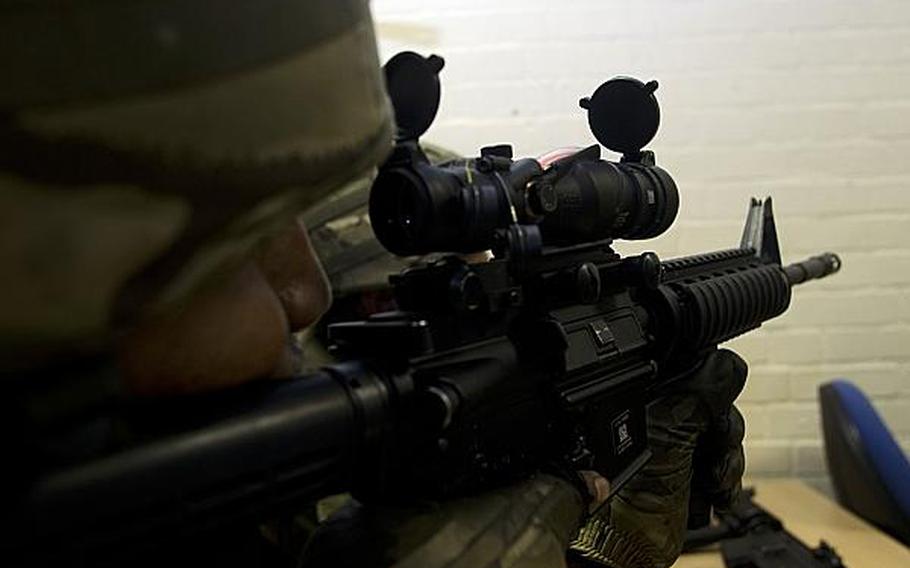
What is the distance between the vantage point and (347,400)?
590 mm

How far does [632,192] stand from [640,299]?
4.8 inches

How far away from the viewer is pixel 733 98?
7.72 feet

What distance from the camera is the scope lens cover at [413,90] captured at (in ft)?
2.50

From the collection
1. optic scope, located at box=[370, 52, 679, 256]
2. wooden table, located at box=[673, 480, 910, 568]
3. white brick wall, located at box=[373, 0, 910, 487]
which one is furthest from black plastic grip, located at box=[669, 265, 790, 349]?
white brick wall, located at box=[373, 0, 910, 487]

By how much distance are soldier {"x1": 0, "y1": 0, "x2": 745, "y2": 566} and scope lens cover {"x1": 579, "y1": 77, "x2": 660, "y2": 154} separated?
545mm

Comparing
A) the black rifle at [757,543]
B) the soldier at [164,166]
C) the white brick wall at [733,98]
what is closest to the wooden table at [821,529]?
the black rifle at [757,543]

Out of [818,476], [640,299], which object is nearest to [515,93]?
[818,476]

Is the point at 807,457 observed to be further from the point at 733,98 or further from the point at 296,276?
the point at 296,276

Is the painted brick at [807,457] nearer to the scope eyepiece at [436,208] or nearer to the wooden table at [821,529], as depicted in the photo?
the wooden table at [821,529]

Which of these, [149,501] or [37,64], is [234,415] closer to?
[149,501]

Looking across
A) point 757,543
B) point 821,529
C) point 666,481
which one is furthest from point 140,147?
point 821,529

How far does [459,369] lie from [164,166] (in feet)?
1.11

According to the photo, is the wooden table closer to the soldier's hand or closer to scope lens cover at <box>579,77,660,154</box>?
the soldier's hand

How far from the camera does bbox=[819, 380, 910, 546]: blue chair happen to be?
2.04 meters
